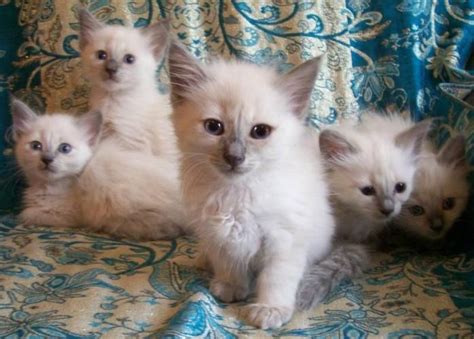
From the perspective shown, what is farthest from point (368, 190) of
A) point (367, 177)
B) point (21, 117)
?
point (21, 117)

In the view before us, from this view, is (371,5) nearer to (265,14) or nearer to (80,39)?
(265,14)

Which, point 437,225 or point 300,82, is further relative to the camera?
point 437,225

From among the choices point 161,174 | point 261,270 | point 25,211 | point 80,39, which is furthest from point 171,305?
point 80,39

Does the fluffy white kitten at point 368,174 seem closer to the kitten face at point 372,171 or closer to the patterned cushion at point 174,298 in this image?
the kitten face at point 372,171

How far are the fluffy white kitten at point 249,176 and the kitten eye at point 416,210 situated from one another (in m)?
0.31

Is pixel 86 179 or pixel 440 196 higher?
pixel 440 196

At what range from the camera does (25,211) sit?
5.86ft

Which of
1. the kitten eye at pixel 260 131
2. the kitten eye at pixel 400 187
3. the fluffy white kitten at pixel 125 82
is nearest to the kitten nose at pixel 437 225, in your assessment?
the kitten eye at pixel 400 187

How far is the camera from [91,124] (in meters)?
1.85

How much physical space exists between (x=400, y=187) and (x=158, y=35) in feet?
3.08

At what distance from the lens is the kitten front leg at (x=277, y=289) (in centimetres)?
115

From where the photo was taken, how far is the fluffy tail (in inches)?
48.4

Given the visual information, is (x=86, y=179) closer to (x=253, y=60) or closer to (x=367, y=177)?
(x=253, y=60)

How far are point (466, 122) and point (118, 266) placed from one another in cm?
91
